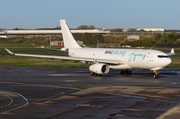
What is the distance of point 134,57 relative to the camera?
136ft

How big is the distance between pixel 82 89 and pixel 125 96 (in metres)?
5.87

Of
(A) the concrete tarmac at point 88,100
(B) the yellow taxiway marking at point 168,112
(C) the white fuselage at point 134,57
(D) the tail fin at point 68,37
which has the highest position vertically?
(D) the tail fin at point 68,37

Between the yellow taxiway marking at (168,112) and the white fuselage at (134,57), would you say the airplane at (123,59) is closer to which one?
the white fuselage at (134,57)

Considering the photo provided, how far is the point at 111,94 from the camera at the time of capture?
89.4 feet

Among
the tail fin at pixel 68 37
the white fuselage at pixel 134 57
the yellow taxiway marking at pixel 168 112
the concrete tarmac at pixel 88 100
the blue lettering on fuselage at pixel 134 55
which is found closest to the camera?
the yellow taxiway marking at pixel 168 112

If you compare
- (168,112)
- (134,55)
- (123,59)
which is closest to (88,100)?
(168,112)

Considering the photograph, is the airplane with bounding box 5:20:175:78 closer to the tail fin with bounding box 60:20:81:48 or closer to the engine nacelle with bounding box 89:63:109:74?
the engine nacelle with bounding box 89:63:109:74

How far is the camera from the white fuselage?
39.2m

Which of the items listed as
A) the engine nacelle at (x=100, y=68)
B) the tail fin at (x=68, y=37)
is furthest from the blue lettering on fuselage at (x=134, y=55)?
the tail fin at (x=68, y=37)

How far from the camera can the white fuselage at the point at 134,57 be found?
39.2 metres

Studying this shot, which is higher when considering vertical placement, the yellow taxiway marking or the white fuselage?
the white fuselage

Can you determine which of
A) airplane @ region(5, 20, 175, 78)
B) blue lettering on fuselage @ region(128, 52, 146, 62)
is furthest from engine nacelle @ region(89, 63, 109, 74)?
blue lettering on fuselage @ region(128, 52, 146, 62)

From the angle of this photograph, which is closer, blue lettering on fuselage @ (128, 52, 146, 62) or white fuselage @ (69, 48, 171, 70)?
white fuselage @ (69, 48, 171, 70)

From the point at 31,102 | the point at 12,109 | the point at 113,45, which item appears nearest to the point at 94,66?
the point at 31,102
